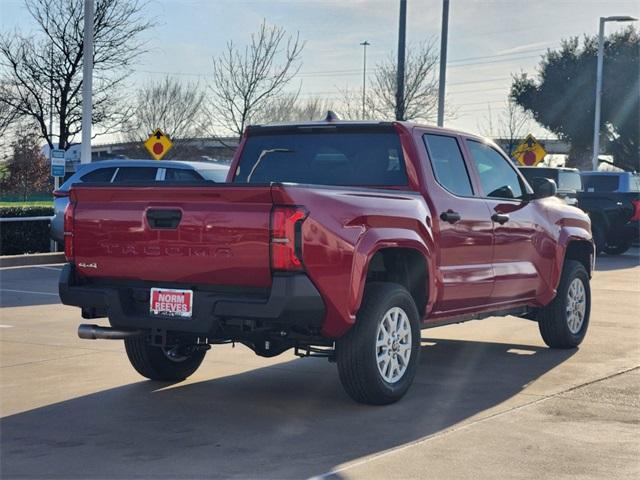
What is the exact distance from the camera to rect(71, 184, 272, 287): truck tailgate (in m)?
6.45

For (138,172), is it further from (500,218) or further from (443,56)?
(443,56)

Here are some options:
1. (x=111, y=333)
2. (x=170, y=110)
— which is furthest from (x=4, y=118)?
(x=111, y=333)

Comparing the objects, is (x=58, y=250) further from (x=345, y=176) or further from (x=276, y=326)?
(x=276, y=326)

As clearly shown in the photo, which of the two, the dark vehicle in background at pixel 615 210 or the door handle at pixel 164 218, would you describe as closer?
the door handle at pixel 164 218

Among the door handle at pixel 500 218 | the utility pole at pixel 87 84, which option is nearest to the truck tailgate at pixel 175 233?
the door handle at pixel 500 218

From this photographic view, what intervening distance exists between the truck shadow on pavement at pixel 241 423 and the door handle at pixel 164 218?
3.91 ft

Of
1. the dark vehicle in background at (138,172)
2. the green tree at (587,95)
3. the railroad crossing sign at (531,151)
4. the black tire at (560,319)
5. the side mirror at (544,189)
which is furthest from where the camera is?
the green tree at (587,95)

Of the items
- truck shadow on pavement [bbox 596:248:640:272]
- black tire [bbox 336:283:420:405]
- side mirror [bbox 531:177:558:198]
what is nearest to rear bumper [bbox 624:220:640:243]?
truck shadow on pavement [bbox 596:248:640:272]

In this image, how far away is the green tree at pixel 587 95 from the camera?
52.2m

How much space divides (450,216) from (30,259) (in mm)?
12255

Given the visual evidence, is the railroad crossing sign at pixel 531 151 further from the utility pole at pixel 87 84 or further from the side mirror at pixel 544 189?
the side mirror at pixel 544 189

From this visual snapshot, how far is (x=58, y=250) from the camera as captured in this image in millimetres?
20172

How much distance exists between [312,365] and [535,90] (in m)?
48.6

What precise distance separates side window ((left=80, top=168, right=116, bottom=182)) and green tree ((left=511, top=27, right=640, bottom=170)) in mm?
39173
